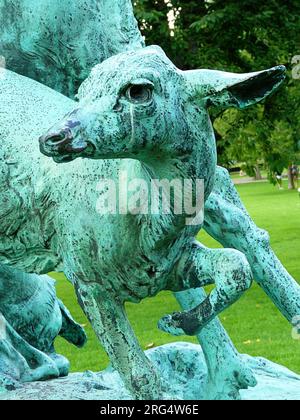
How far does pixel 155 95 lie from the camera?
2.67 metres

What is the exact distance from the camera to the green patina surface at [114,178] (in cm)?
267

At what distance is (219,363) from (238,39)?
761 centimetres

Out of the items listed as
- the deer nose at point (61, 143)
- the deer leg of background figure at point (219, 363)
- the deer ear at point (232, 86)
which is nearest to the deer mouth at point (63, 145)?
the deer nose at point (61, 143)

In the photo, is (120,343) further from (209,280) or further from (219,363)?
(219,363)

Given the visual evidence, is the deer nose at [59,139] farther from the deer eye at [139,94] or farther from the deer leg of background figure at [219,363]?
the deer leg of background figure at [219,363]

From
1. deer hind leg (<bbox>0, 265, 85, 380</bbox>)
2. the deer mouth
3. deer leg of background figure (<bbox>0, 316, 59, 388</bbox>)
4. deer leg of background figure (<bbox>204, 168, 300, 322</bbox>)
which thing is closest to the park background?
deer hind leg (<bbox>0, 265, 85, 380</bbox>)

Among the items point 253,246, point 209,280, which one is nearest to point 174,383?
point 253,246

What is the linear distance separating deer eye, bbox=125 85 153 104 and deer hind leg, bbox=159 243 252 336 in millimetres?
637

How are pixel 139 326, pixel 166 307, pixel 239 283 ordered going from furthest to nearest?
pixel 166 307
pixel 139 326
pixel 239 283

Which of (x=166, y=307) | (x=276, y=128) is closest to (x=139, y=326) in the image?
(x=166, y=307)

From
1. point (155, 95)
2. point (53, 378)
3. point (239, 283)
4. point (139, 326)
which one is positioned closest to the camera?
point (155, 95)

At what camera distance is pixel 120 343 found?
10.4 feet
